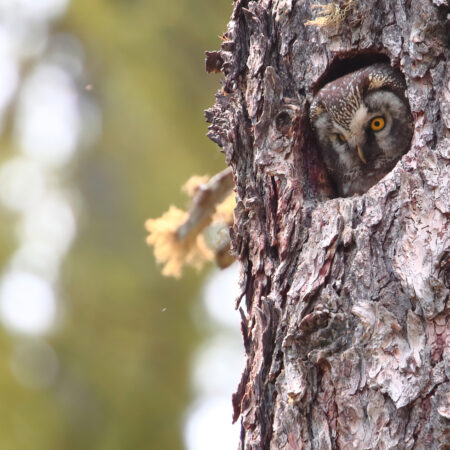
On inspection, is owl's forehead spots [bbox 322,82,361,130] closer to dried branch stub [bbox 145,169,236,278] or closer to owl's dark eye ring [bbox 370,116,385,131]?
owl's dark eye ring [bbox 370,116,385,131]

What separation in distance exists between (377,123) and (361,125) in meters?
0.09

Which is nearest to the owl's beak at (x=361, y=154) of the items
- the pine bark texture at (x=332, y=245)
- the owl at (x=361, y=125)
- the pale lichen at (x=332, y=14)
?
the owl at (x=361, y=125)

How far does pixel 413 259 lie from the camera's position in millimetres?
A: 2225

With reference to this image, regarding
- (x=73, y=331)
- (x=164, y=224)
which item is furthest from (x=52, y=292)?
(x=164, y=224)

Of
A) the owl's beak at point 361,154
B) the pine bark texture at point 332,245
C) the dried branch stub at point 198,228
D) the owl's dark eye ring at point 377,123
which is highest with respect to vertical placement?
the dried branch stub at point 198,228

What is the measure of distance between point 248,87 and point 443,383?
136 cm

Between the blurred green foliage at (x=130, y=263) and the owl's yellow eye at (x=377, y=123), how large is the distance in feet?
5.84

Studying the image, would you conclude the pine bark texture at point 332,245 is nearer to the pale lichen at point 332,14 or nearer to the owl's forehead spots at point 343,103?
the pale lichen at point 332,14

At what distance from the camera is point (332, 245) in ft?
7.88

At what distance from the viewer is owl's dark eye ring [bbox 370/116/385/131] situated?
3.32 meters

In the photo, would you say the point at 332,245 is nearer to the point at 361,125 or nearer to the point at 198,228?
the point at 361,125

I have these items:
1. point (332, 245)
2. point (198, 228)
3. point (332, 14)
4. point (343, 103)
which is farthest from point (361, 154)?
point (198, 228)

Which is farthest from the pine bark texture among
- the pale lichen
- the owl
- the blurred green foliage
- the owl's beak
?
the blurred green foliage

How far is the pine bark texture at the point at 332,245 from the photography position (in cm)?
213
